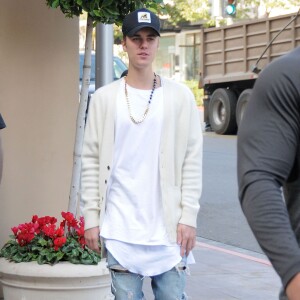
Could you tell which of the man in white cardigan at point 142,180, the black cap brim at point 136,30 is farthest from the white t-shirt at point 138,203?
the black cap brim at point 136,30

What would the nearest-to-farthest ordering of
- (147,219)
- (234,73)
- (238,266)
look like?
(147,219) → (238,266) → (234,73)

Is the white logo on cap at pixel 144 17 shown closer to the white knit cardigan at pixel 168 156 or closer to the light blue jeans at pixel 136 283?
the white knit cardigan at pixel 168 156

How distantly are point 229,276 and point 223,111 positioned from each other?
17171 millimetres

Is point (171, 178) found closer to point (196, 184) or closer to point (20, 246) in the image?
point (196, 184)

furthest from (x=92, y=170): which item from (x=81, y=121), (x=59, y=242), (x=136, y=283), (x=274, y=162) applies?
(x=274, y=162)

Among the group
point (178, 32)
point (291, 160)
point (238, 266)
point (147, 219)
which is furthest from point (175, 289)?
point (178, 32)

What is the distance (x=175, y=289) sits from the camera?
4.29m

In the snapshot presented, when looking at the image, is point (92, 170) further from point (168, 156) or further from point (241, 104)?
point (241, 104)

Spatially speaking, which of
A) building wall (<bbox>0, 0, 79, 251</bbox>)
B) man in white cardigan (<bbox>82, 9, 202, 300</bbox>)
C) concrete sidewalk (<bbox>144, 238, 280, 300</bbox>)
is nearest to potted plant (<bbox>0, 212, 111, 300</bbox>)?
building wall (<bbox>0, 0, 79, 251</bbox>)

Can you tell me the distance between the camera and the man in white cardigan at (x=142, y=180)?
4273 millimetres

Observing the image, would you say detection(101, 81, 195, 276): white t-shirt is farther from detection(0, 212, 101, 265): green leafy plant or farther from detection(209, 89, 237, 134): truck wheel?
detection(209, 89, 237, 134): truck wheel

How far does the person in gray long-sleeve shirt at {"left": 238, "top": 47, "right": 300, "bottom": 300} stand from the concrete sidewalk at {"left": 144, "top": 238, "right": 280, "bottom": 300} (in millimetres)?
4574

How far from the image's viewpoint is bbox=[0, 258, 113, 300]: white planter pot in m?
5.44

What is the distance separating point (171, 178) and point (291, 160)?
1918 millimetres
